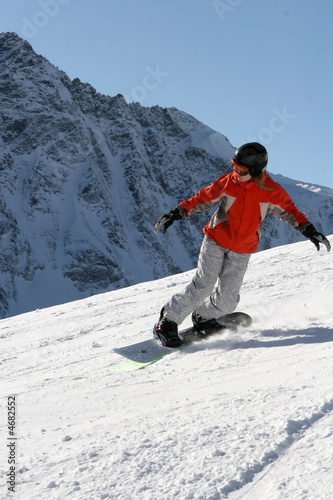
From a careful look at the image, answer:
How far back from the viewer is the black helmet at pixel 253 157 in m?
3.34

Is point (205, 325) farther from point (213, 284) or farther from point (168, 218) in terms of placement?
point (168, 218)

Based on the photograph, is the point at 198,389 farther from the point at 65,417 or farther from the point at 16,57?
the point at 16,57

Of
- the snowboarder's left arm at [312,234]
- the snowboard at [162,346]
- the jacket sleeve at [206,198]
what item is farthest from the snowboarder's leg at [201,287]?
the snowboarder's left arm at [312,234]

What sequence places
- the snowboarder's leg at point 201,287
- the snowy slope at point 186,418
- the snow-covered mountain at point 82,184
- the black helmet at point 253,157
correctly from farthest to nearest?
the snow-covered mountain at point 82,184, the snowboarder's leg at point 201,287, the black helmet at point 253,157, the snowy slope at point 186,418

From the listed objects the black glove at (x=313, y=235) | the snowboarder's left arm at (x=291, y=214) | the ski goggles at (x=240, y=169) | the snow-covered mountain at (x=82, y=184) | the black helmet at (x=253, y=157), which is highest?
the black helmet at (x=253, y=157)

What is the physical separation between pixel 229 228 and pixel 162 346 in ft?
3.35

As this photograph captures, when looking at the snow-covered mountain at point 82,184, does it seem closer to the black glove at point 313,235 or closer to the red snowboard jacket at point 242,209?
the red snowboard jacket at point 242,209

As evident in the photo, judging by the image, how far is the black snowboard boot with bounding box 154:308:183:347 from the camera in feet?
11.1

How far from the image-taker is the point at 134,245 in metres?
111

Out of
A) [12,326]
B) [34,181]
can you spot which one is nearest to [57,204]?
[34,181]

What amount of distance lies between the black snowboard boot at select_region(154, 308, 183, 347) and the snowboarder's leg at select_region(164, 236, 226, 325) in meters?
0.05

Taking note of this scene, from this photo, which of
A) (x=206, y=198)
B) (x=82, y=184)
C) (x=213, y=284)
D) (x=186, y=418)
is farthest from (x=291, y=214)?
(x=82, y=184)

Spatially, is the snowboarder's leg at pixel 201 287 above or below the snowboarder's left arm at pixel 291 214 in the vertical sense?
below

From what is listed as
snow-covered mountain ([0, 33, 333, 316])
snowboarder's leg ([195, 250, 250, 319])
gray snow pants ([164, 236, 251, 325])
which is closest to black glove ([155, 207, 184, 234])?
gray snow pants ([164, 236, 251, 325])
